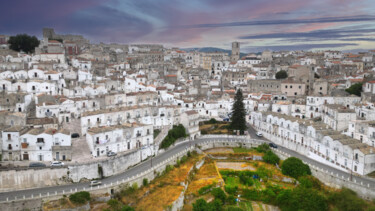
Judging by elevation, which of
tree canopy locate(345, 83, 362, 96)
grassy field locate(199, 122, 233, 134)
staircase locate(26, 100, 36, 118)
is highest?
tree canopy locate(345, 83, 362, 96)

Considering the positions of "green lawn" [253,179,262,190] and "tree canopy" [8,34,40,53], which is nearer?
"green lawn" [253,179,262,190]

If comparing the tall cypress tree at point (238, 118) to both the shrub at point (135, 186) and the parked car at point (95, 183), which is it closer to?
the shrub at point (135, 186)

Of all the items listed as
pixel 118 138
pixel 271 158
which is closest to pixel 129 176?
pixel 118 138

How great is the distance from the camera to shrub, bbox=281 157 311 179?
121 ft

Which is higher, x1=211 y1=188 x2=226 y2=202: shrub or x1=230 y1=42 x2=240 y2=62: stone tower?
x1=230 y1=42 x2=240 y2=62: stone tower

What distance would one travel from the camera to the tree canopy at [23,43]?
68.5m

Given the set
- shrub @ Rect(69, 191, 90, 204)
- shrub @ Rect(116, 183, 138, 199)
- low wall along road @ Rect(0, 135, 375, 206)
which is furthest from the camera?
shrub @ Rect(116, 183, 138, 199)

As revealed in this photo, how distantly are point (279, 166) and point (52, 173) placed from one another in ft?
87.9

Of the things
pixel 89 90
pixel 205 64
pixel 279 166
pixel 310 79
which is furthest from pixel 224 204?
pixel 205 64

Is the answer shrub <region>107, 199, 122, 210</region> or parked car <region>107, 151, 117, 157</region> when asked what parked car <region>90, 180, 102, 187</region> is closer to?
shrub <region>107, 199, 122, 210</region>

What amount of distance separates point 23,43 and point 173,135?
4496 cm

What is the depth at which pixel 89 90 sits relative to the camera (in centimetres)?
5016

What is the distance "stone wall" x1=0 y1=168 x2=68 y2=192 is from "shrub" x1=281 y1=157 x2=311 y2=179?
2466cm

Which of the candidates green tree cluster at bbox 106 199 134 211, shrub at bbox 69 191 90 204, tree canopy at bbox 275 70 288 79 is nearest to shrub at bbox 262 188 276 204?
green tree cluster at bbox 106 199 134 211
